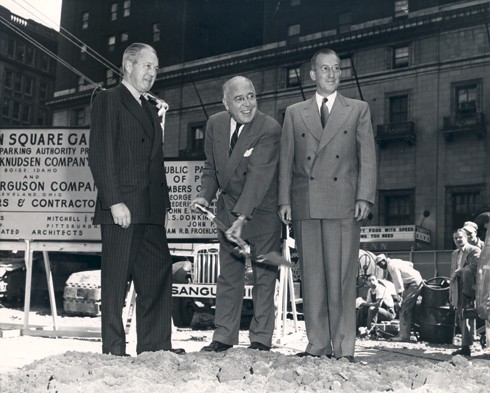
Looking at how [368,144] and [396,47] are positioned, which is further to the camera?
[396,47]

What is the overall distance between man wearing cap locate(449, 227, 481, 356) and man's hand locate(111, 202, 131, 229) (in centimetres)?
481

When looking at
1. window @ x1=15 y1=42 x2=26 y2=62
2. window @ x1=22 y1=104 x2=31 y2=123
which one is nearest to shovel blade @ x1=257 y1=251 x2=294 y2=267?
window @ x1=15 y1=42 x2=26 y2=62

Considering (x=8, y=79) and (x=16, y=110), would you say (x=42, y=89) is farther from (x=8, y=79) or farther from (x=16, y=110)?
(x=8, y=79)

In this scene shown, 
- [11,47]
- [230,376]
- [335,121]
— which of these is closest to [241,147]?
[335,121]

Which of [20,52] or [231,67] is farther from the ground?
[231,67]

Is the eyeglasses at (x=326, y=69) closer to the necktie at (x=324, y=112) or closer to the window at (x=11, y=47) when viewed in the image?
the necktie at (x=324, y=112)

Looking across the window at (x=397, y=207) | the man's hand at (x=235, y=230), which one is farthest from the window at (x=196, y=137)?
the man's hand at (x=235, y=230)

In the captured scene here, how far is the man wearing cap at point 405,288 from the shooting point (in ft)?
33.1

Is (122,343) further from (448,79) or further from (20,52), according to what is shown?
(448,79)

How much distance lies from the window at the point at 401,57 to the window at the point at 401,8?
1159 mm

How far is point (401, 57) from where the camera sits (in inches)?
1072

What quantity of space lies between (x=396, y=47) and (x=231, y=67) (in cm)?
681

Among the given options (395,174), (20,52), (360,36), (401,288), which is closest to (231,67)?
(360,36)

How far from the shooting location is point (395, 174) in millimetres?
26406
